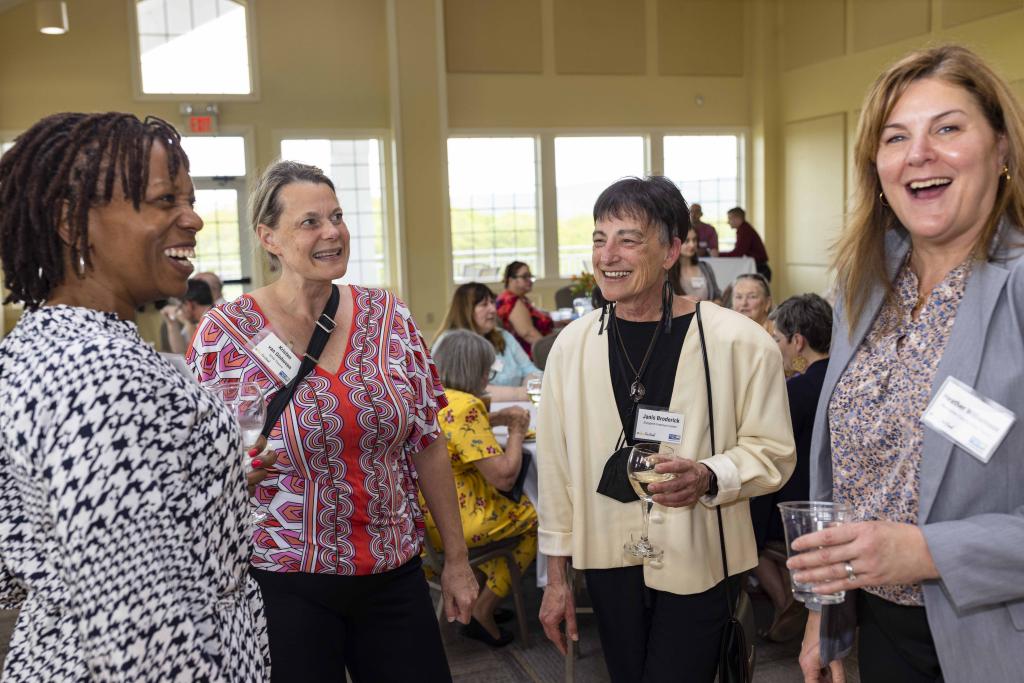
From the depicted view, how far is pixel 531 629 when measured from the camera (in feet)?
12.5

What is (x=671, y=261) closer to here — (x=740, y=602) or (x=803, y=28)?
(x=740, y=602)

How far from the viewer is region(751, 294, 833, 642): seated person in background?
128 inches

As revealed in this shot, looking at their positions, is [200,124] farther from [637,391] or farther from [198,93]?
[637,391]

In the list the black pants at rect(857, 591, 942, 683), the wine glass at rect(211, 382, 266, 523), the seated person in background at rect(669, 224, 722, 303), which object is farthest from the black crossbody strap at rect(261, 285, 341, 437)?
the seated person in background at rect(669, 224, 722, 303)

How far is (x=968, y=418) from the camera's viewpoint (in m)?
1.23

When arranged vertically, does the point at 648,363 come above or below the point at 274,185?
below

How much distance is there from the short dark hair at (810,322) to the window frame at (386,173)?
822 cm

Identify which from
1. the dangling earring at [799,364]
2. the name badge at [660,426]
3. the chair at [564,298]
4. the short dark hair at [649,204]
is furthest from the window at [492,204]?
the name badge at [660,426]

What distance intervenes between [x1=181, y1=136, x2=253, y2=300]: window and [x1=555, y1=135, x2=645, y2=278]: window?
4.31m

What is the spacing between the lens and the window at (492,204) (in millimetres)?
12039

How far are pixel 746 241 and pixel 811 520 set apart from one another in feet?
36.6

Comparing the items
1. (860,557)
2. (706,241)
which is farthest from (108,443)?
(706,241)

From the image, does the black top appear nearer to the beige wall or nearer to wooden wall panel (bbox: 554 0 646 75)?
the beige wall

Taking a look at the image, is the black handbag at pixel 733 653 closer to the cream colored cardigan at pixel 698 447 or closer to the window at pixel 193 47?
the cream colored cardigan at pixel 698 447
